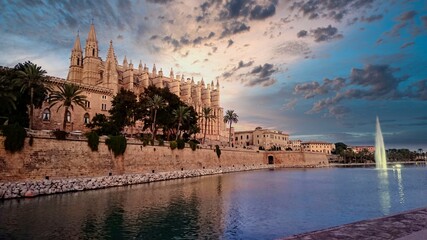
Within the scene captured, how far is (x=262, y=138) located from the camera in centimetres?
12431

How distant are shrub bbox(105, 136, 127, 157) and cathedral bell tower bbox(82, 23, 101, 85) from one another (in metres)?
44.8

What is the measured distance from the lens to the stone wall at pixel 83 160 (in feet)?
82.1

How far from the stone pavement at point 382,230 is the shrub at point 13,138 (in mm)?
25064

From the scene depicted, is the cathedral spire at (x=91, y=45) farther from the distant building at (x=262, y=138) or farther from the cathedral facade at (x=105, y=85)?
the distant building at (x=262, y=138)

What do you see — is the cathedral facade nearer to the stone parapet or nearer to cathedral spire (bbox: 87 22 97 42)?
cathedral spire (bbox: 87 22 97 42)

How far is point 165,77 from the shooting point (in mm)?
97000

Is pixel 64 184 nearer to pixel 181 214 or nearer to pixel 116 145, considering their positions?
pixel 116 145

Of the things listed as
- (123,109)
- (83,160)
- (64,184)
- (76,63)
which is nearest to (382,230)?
(64,184)

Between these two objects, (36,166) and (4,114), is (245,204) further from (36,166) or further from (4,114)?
(4,114)

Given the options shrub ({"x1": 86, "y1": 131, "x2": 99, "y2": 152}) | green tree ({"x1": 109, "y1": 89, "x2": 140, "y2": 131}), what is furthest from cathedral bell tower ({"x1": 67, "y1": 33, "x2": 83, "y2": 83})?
shrub ({"x1": 86, "y1": 131, "x2": 99, "y2": 152})

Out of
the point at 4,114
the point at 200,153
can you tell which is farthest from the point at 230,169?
the point at 4,114

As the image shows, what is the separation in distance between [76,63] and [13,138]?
5885 centimetres

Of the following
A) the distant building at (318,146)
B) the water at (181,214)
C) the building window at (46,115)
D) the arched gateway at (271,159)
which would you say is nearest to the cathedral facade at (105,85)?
the building window at (46,115)

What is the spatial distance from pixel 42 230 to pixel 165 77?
8645 centimetres
